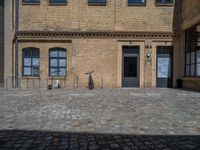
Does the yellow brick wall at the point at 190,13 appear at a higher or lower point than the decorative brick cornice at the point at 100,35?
higher

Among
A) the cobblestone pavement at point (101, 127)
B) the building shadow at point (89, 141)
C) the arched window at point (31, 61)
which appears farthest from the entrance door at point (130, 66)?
the building shadow at point (89, 141)

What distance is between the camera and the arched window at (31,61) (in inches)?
814

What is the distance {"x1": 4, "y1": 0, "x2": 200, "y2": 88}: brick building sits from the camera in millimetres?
20422

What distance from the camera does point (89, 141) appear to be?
18.6 feet

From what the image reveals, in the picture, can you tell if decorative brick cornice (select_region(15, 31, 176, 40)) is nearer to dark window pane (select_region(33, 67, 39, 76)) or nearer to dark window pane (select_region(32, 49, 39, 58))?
dark window pane (select_region(32, 49, 39, 58))

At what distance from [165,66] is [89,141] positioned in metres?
16.0

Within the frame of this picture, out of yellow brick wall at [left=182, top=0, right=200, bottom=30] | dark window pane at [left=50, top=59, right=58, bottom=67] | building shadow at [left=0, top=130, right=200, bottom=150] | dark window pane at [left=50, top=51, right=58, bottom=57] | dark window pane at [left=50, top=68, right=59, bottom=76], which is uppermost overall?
yellow brick wall at [left=182, top=0, right=200, bottom=30]

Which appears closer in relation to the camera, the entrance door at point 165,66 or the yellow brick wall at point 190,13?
the yellow brick wall at point 190,13

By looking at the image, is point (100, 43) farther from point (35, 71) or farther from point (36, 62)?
point (35, 71)

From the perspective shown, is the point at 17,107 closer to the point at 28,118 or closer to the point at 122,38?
the point at 28,118

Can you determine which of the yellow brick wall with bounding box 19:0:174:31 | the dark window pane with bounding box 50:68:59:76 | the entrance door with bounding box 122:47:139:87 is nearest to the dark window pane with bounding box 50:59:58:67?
the dark window pane with bounding box 50:68:59:76

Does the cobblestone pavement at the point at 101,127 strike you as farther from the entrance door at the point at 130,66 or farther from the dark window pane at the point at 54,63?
the dark window pane at the point at 54,63

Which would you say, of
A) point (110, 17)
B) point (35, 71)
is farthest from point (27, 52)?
point (110, 17)

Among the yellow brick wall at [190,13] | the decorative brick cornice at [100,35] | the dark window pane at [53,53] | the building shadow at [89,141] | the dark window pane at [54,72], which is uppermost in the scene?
the yellow brick wall at [190,13]
